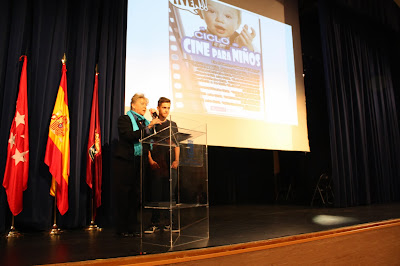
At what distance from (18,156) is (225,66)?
2646 millimetres

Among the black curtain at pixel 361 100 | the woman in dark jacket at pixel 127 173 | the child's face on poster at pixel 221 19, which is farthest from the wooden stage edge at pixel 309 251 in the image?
the child's face on poster at pixel 221 19

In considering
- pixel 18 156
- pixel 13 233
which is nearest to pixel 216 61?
pixel 18 156

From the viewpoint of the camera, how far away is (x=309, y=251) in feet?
7.45

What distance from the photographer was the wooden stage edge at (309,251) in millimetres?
1778

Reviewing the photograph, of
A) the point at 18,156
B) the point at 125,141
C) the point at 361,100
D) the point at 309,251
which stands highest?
the point at 361,100

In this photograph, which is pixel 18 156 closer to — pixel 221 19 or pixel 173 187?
pixel 173 187

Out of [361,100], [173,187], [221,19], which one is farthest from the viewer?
[361,100]

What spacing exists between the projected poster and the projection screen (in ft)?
0.04

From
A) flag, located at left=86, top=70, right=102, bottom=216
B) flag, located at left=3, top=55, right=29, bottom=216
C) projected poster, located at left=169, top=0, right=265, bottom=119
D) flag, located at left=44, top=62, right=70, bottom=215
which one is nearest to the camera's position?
flag, located at left=3, top=55, right=29, bottom=216

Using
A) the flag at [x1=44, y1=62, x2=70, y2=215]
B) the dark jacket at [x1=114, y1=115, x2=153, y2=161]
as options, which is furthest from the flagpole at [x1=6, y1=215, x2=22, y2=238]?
the dark jacket at [x1=114, y1=115, x2=153, y2=161]

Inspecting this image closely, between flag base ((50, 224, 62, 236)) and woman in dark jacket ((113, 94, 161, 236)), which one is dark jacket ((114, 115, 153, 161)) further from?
flag base ((50, 224, 62, 236))

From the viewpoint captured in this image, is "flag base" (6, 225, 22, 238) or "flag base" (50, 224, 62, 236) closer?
"flag base" (6, 225, 22, 238)

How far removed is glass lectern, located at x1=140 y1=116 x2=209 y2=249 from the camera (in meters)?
2.11

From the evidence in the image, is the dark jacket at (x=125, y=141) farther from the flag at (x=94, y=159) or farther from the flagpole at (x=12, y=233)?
the flagpole at (x=12, y=233)
